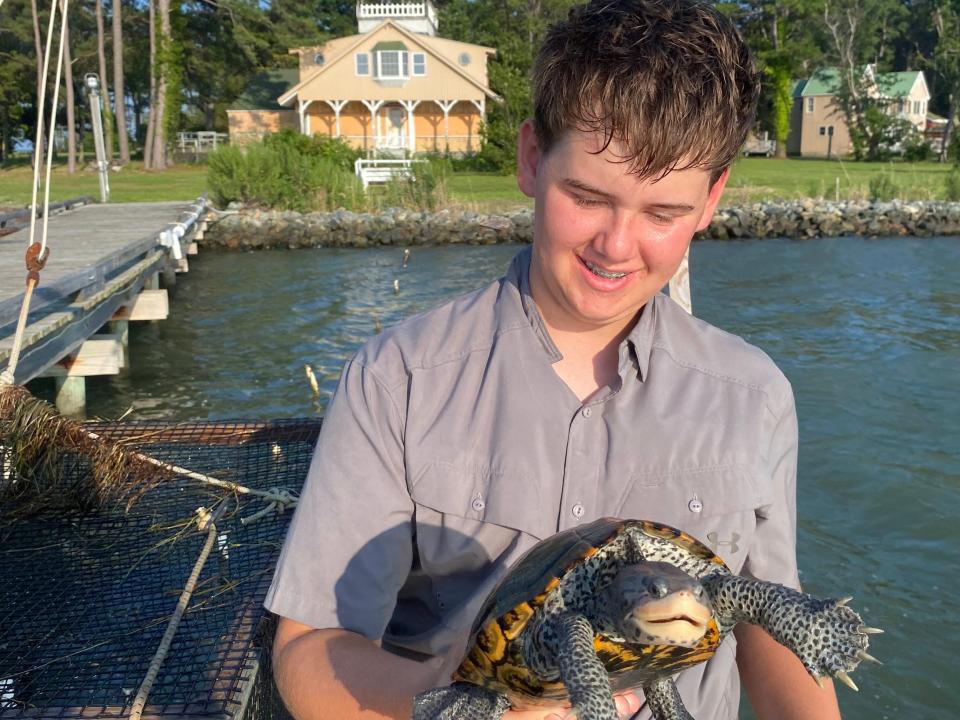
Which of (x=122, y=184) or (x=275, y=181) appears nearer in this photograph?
(x=275, y=181)

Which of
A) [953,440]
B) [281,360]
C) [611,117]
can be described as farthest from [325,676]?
[281,360]

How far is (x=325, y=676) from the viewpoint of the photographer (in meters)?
1.77

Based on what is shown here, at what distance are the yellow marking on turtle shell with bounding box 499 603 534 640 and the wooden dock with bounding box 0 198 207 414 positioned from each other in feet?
15.5

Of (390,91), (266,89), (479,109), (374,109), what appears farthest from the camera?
(266,89)

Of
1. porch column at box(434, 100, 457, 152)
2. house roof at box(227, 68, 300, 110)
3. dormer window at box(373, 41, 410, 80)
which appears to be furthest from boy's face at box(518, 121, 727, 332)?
house roof at box(227, 68, 300, 110)

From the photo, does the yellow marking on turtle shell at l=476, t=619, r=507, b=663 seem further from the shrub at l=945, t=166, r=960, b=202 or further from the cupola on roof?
the cupola on roof

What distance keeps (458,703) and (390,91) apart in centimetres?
4075

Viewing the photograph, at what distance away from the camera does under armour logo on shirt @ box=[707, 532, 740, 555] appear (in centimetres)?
196

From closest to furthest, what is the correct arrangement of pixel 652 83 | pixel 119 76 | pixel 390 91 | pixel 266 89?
pixel 652 83
pixel 119 76
pixel 390 91
pixel 266 89

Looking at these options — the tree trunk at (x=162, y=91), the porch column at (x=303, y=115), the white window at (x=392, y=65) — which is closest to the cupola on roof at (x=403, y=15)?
the white window at (x=392, y=65)

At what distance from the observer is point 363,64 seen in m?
40.0

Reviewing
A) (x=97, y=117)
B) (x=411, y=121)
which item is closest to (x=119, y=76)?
(x=411, y=121)

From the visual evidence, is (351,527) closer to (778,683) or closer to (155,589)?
(778,683)

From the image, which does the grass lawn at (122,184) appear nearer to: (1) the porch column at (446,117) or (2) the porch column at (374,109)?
(2) the porch column at (374,109)
